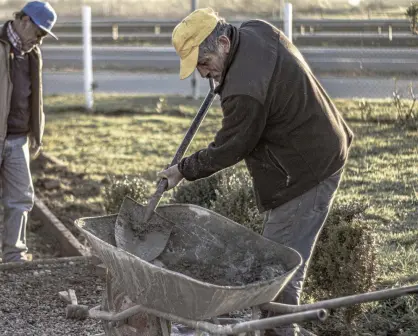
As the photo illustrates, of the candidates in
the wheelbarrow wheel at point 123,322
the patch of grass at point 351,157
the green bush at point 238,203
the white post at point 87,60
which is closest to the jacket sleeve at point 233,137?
the wheelbarrow wheel at point 123,322

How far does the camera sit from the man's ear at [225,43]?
4.56 metres

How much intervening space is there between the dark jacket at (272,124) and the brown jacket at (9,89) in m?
2.53

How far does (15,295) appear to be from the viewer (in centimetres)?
644

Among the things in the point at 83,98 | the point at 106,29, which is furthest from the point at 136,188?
the point at 106,29

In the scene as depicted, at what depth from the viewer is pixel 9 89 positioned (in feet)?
22.6

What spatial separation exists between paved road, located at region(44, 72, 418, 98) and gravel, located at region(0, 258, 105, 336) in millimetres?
6345

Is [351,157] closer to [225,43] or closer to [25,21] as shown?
[25,21]

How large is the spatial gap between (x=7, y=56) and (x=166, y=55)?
1533cm

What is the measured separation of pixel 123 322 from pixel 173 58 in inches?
667

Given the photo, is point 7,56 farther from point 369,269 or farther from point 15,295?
point 369,269

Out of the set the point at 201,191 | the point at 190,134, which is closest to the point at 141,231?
the point at 190,134

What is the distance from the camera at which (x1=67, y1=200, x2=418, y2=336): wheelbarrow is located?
4117mm

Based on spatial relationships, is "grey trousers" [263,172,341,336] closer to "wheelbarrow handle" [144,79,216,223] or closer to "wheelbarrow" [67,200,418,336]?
"wheelbarrow" [67,200,418,336]

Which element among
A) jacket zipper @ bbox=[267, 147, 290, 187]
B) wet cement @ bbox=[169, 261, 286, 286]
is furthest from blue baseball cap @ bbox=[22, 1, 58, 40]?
jacket zipper @ bbox=[267, 147, 290, 187]
